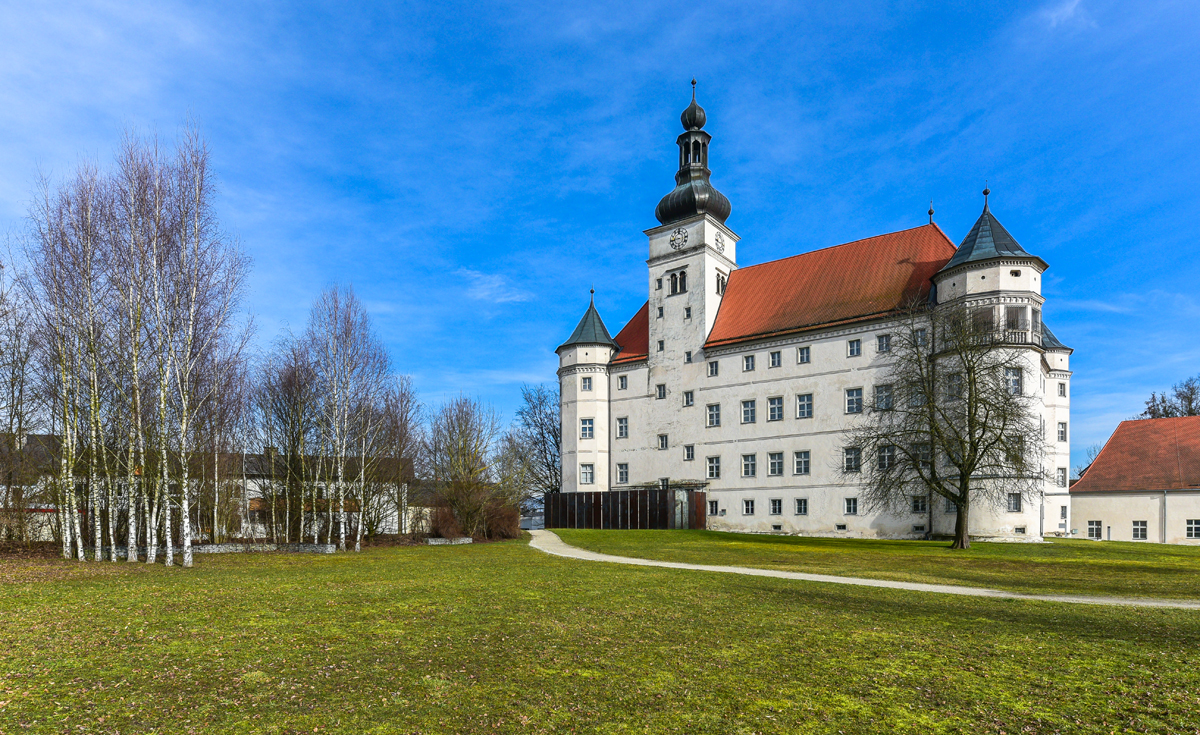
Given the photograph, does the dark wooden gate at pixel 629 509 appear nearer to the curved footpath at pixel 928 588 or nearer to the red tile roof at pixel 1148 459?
the curved footpath at pixel 928 588

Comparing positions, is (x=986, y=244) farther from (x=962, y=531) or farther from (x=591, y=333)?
(x=591, y=333)

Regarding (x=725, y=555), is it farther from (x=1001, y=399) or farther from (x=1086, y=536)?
(x=1086, y=536)

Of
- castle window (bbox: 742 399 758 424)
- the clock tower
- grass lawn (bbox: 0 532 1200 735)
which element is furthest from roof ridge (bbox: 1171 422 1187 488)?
grass lawn (bbox: 0 532 1200 735)

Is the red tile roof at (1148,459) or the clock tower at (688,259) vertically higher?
the clock tower at (688,259)

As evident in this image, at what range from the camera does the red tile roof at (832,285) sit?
41.4 metres

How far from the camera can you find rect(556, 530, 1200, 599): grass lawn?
16.8m

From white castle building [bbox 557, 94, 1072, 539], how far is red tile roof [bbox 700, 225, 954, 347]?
0.10 meters

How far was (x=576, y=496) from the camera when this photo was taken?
50.5m

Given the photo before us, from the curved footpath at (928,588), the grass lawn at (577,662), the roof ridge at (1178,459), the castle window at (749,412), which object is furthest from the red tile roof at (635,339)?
the grass lawn at (577,662)

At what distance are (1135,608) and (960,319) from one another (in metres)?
21.3

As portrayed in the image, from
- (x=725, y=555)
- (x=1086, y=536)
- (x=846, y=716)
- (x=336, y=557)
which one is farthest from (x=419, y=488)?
(x=1086, y=536)

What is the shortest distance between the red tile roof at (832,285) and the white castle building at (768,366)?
10 cm

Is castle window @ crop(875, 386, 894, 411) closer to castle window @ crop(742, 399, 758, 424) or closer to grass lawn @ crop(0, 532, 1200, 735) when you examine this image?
castle window @ crop(742, 399, 758, 424)

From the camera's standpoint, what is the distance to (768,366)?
45.2 meters
